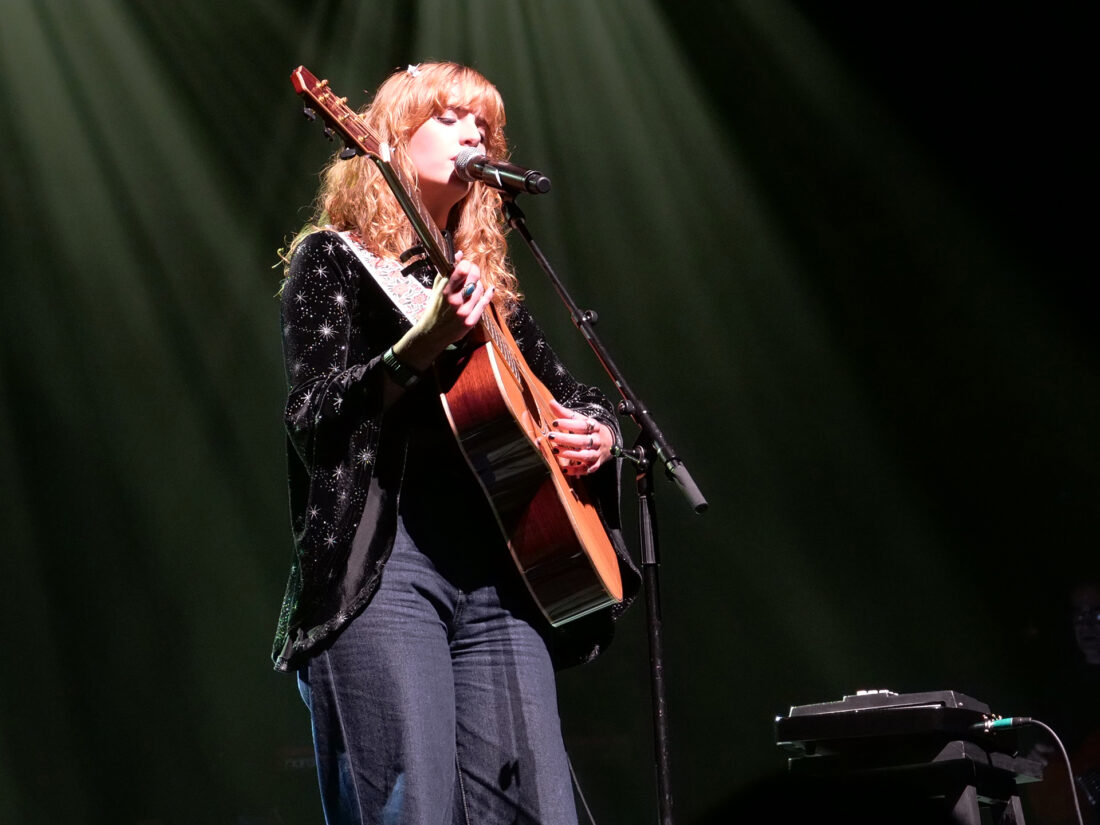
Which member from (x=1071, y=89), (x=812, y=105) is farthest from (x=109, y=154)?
(x=1071, y=89)

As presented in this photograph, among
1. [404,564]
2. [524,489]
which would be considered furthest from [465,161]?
[404,564]

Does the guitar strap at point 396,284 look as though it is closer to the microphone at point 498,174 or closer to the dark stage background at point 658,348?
the microphone at point 498,174

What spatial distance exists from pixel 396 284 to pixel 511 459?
15.0 inches

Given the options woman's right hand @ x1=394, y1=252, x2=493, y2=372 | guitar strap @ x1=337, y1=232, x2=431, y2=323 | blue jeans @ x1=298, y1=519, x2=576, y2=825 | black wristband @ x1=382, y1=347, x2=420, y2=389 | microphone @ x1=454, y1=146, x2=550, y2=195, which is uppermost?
microphone @ x1=454, y1=146, x2=550, y2=195

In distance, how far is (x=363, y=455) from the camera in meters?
1.72

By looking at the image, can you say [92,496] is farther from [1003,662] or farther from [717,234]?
[1003,662]

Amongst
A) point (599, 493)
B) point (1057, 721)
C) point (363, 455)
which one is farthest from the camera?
point (1057, 721)

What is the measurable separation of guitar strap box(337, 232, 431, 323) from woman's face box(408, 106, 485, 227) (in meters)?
0.23

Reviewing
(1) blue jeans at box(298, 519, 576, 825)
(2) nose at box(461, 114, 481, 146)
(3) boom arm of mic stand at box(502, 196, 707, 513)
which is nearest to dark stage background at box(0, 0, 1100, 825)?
(2) nose at box(461, 114, 481, 146)

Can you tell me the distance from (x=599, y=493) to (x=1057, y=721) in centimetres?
290

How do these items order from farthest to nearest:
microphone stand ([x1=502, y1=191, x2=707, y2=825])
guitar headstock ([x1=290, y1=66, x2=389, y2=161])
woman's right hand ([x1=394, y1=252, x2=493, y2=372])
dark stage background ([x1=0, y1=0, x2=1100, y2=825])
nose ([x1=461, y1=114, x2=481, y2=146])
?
1. dark stage background ([x1=0, y1=0, x2=1100, y2=825])
2. nose ([x1=461, y1=114, x2=481, y2=146])
3. guitar headstock ([x1=290, y1=66, x2=389, y2=161])
4. microphone stand ([x1=502, y1=191, x2=707, y2=825])
5. woman's right hand ([x1=394, y1=252, x2=493, y2=372])

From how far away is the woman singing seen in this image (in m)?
1.67

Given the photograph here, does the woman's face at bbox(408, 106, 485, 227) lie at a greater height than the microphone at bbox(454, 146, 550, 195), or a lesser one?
greater

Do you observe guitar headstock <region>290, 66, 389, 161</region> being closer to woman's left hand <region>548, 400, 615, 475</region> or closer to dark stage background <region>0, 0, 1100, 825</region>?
woman's left hand <region>548, 400, 615, 475</region>
